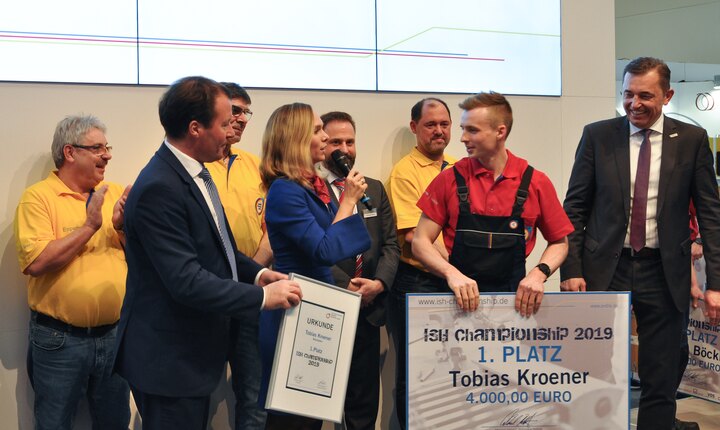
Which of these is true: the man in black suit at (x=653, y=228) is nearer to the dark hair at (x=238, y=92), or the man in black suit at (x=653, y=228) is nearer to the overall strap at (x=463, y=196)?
the overall strap at (x=463, y=196)

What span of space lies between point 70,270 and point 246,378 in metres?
0.94

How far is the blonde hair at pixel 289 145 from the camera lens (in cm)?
303

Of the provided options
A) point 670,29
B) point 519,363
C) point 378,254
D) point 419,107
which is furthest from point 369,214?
point 670,29

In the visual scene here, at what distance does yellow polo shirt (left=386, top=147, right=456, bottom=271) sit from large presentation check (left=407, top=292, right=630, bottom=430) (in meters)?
1.17

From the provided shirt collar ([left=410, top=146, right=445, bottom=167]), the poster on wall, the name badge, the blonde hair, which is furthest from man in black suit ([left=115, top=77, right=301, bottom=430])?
the poster on wall

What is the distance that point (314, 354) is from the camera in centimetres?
271

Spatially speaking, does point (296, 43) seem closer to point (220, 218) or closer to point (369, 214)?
point (369, 214)

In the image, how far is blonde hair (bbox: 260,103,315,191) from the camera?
3.03 metres

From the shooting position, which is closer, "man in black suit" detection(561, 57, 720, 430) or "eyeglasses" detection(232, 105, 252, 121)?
"man in black suit" detection(561, 57, 720, 430)

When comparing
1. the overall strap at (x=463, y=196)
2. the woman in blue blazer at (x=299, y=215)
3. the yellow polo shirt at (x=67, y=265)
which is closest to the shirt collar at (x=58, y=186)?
the yellow polo shirt at (x=67, y=265)

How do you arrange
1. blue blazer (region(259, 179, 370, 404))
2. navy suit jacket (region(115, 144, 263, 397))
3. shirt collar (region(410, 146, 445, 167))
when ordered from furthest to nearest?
shirt collar (region(410, 146, 445, 167)) → blue blazer (region(259, 179, 370, 404)) → navy suit jacket (region(115, 144, 263, 397))

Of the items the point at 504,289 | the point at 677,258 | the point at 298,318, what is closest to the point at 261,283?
the point at 298,318

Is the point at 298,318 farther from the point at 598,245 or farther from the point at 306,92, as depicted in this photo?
the point at 306,92

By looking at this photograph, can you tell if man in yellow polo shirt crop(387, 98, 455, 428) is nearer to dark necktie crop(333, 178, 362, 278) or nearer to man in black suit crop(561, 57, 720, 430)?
dark necktie crop(333, 178, 362, 278)
